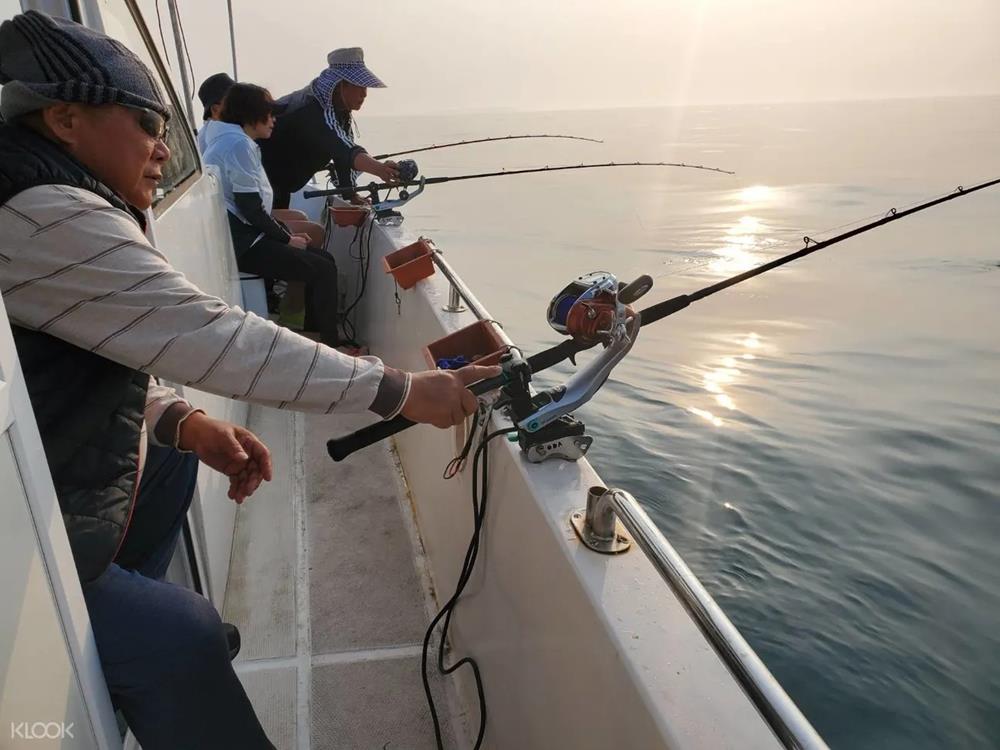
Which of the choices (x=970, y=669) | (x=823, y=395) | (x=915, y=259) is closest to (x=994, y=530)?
(x=970, y=669)

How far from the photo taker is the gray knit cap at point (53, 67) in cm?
90

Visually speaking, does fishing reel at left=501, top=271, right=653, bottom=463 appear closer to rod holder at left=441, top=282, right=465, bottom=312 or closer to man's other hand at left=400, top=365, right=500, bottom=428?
man's other hand at left=400, top=365, right=500, bottom=428

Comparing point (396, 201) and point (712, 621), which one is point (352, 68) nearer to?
point (396, 201)

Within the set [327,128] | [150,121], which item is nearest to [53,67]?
[150,121]

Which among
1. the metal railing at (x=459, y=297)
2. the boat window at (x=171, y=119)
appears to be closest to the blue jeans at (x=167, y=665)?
the boat window at (x=171, y=119)

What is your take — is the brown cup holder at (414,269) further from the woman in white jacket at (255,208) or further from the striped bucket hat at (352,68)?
the striped bucket hat at (352,68)

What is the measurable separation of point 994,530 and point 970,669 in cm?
126

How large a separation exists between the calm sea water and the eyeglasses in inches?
70.7

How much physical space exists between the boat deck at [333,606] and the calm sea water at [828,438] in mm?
→ 1598

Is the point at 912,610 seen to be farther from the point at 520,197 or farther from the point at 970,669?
the point at 520,197

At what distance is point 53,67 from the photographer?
0.90 m

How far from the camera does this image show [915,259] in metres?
9.96

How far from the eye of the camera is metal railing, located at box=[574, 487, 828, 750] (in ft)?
2.46

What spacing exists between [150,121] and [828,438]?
4758 mm
